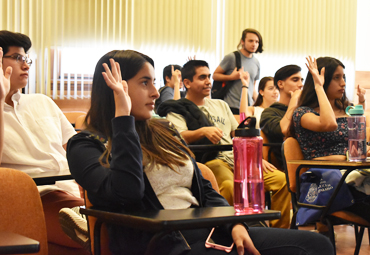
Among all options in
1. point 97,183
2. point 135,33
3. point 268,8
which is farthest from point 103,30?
point 97,183

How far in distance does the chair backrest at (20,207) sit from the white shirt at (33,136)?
806mm

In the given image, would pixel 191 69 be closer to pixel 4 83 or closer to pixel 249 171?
pixel 4 83

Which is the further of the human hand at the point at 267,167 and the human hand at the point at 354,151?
the human hand at the point at 267,167

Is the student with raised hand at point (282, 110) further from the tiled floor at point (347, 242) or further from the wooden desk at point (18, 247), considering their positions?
the wooden desk at point (18, 247)

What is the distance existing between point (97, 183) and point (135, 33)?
4.43m

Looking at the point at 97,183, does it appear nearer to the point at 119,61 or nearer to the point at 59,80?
the point at 119,61

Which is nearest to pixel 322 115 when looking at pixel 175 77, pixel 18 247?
pixel 18 247

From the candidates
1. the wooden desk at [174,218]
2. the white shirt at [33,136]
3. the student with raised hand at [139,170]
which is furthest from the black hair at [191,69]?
the wooden desk at [174,218]

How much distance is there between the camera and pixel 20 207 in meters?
1.27

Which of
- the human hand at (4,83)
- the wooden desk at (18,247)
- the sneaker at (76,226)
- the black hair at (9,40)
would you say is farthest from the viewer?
the black hair at (9,40)

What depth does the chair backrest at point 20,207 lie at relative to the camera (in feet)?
4.08

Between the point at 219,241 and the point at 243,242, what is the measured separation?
0.26 feet

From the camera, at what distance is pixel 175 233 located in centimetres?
120

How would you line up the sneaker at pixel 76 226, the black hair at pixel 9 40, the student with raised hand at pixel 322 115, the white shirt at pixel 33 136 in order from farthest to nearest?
the student with raised hand at pixel 322 115 → the black hair at pixel 9 40 → the white shirt at pixel 33 136 → the sneaker at pixel 76 226
